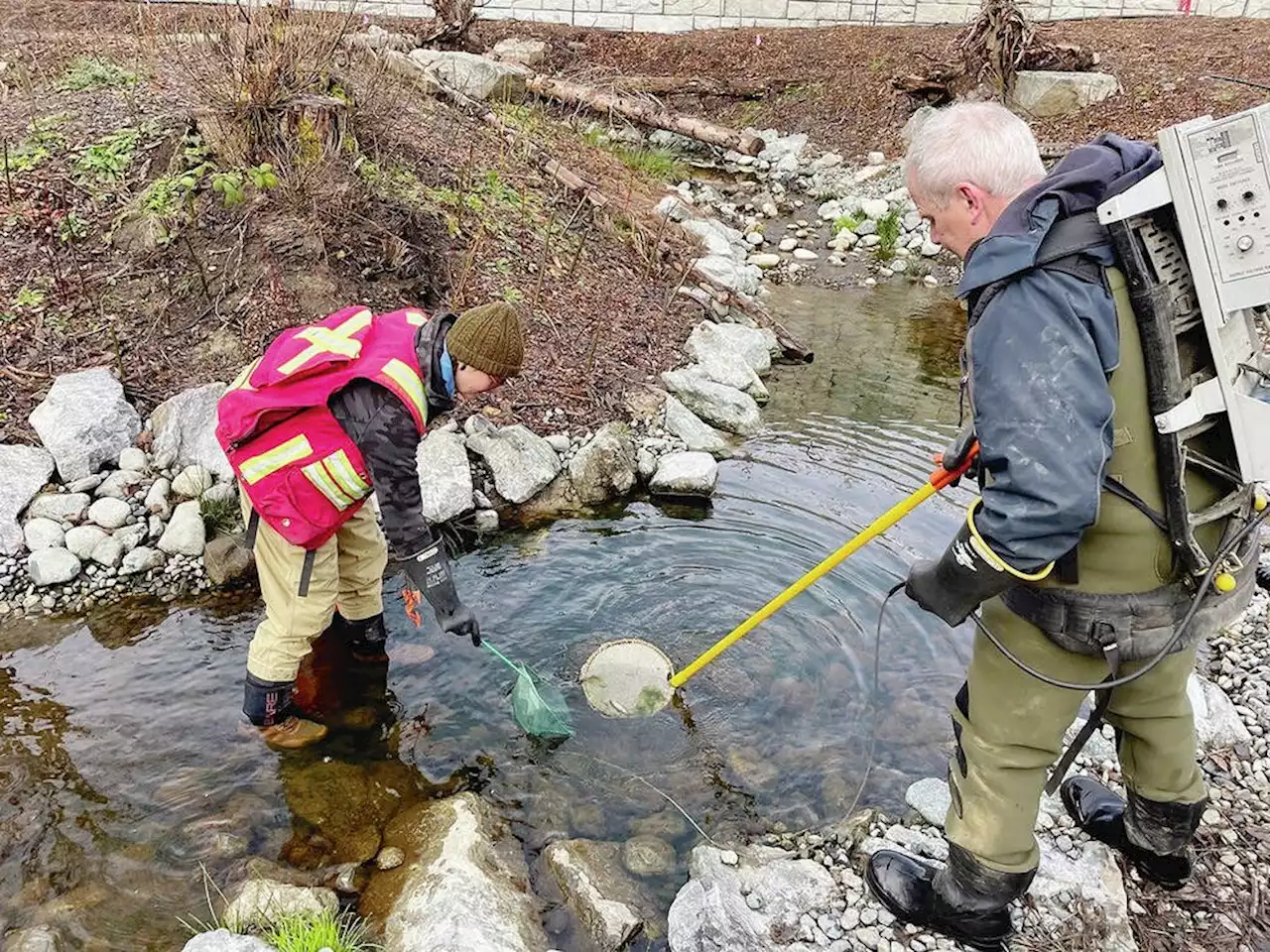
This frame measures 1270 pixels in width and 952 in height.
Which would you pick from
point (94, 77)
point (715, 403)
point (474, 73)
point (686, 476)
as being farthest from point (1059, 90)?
point (94, 77)

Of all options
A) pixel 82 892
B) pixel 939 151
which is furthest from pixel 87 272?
pixel 939 151

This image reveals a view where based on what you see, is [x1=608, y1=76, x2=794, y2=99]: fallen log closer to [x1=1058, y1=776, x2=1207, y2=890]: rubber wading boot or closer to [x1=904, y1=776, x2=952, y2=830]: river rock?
[x1=904, y1=776, x2=952, y2=830]: river rock

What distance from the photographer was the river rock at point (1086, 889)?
288cm

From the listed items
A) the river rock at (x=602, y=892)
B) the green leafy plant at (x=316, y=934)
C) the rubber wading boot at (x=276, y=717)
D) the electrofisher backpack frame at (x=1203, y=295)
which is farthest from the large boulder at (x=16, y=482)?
the electrofisher backpack frame at (x=1203, y=295)

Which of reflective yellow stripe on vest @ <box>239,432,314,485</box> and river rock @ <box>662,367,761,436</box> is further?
river rock @ <box>662,367,761,436</box>

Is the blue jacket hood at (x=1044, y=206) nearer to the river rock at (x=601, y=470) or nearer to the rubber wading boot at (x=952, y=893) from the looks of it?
the rubber wading boot at (x=952, y=893)

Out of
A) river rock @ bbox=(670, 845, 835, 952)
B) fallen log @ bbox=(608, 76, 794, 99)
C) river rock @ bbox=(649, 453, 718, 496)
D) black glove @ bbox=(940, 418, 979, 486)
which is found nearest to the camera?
black glove @ bbox=(940, 418, 979, 486)

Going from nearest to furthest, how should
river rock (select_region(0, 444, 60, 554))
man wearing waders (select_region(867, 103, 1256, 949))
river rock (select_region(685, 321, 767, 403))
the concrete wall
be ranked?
1. man wearing waders (select_region(867, 103, 1256, 949))
2. river rock (select_region(0, 444, 60, 554))
3. river rock (select_region(685, 321, 767, 403))
4. the concrete wall

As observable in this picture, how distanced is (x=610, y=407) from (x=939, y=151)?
13.8 ft

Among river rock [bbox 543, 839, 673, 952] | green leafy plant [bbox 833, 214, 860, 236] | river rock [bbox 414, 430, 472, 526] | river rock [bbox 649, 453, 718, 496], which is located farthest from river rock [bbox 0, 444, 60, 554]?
green leafy plant [bbox 833, 214, 860, 236]

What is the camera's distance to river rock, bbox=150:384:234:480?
16.3 ft

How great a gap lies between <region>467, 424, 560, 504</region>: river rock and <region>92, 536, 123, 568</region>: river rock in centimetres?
198

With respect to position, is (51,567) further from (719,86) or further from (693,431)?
(719,86)

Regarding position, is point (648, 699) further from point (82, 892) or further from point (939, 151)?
point (939, 151)
